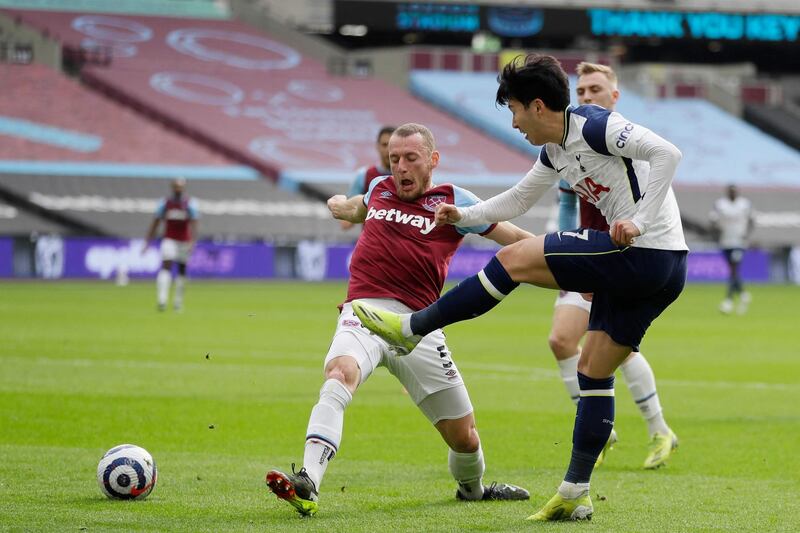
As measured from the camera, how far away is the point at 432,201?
705cm

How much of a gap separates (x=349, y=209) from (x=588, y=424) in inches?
71.4

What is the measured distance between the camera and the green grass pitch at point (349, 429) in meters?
6.59

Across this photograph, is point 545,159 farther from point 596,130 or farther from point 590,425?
point 590,425

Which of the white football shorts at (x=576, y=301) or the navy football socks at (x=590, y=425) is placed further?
the white football shorts at (x=576, y=301)

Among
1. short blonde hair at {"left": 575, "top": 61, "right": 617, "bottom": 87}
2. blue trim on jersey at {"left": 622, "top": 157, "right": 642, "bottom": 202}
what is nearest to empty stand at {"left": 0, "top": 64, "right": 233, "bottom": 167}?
short blonde hair at {"left": 575, "top": 61, "right": 617, "bottom": 87}

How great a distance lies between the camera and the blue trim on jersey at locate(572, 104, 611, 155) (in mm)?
5992

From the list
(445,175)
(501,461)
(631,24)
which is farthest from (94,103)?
(501,461)

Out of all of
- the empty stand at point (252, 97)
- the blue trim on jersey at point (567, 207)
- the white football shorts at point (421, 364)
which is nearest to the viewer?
the white football shorts at point (421, 364)

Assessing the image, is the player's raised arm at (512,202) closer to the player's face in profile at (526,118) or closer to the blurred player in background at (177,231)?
the player's face in profile at (526,118)

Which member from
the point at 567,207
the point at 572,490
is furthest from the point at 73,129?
the point at 572,490

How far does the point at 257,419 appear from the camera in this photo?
35.2 feet

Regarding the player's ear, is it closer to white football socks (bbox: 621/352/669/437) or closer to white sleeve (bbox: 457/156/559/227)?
white sleeve (bbox: 457/156/559/227)

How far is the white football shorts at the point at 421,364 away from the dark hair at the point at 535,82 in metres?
1.35

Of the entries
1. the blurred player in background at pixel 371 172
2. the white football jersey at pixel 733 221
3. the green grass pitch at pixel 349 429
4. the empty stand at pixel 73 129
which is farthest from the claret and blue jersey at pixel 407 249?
the empty stand at pixel 73 129
